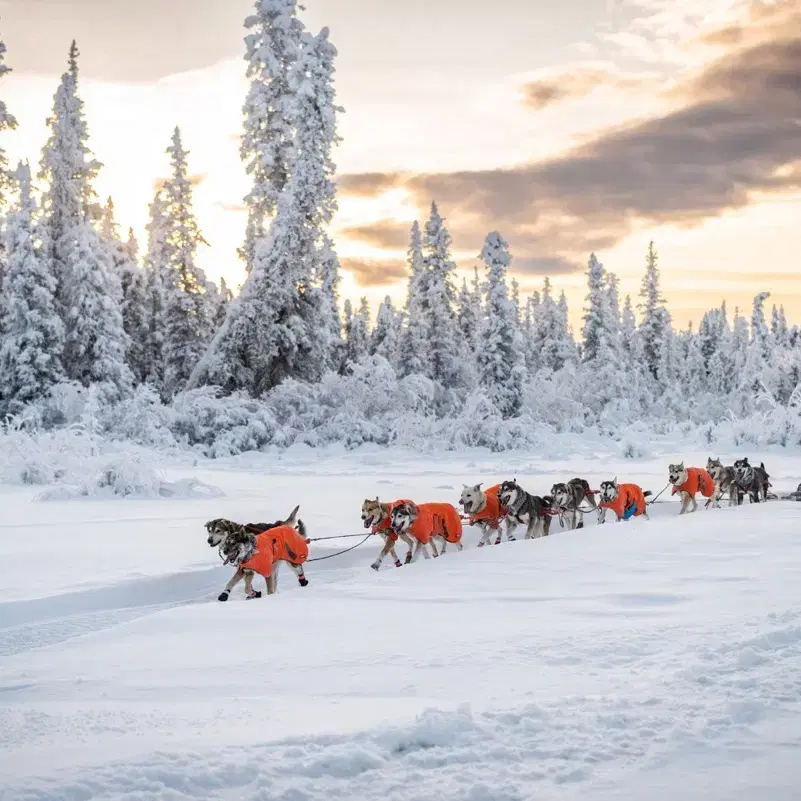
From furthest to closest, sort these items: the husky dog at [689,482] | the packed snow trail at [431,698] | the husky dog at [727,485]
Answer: the husky dog at [727,485] → the husky dog at [689,482] → the packed snow trail at [431,698]

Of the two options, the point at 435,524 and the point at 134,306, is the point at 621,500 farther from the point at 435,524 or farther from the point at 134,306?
the point at 134,306

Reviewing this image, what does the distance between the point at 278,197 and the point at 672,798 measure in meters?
25.4

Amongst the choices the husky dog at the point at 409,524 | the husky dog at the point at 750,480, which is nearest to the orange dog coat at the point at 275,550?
the husky dog at the point at 409,524

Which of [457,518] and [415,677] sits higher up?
[457,518]

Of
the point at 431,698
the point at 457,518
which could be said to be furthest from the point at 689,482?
the point at 431,698

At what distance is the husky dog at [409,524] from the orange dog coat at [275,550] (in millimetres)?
1235

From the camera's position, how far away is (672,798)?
8.55 ft

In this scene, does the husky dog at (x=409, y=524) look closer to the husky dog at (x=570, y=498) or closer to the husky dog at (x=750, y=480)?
the husky dog at (x=570, y=498)

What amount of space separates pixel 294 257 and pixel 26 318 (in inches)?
331

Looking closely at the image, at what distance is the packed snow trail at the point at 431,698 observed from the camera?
110 inches

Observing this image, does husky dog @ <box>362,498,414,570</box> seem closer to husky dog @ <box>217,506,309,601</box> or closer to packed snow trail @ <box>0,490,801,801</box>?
husky dog @ <box>217,506,309,601</box>

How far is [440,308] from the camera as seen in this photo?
4019 centimetres

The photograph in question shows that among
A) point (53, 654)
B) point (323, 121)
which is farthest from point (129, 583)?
point (323, 121)

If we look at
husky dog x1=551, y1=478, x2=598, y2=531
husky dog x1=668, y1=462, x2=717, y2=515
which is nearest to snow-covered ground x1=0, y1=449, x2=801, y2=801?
husky dog x1=551, y1=478, x2=598, y2=531
